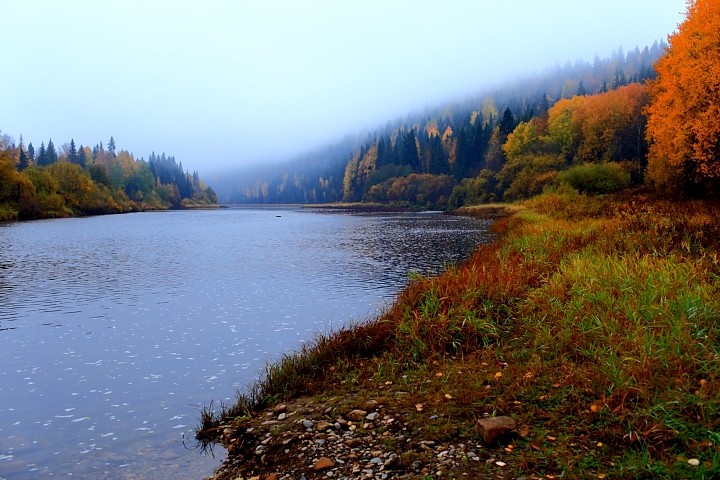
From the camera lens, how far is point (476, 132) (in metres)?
158

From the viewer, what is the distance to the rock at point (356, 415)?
8102 mm

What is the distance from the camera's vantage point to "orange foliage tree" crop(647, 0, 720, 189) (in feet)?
107

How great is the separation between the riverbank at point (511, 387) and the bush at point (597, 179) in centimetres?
5034

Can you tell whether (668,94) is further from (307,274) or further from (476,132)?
(476,132)

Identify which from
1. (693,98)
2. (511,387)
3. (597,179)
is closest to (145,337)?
(511,387)

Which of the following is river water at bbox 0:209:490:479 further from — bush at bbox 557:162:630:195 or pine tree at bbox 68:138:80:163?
pine tree at bbox 68:138:80:163

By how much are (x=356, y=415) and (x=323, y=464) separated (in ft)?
4.97

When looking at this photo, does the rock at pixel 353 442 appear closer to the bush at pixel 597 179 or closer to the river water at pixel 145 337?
the river water at pixel 145 337

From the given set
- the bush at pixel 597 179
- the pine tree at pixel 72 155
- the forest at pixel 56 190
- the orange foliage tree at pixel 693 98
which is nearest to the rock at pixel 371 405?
the orange foliage tree at pixel 693 98

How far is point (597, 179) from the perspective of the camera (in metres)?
60.7

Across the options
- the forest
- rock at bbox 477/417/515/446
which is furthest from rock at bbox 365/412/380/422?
the forest

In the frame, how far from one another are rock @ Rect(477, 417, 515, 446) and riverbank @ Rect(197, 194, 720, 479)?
4 cm

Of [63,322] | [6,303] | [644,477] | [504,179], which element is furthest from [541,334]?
[504,179]

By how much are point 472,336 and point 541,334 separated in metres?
1.62
